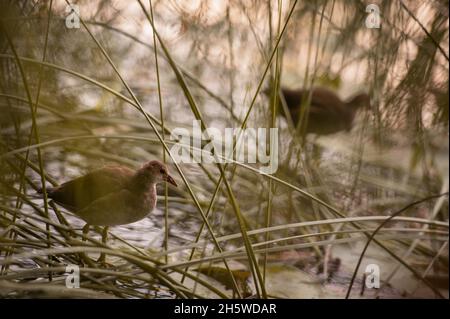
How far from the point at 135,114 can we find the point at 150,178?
246 millimetres

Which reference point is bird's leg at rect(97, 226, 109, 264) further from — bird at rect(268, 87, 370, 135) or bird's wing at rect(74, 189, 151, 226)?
bird at rect(268, 87, 370, 135)

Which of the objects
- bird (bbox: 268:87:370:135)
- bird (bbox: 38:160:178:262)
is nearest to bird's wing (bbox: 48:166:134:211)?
bird (bbox: 38:160:178:262)

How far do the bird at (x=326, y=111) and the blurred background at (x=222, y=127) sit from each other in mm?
25

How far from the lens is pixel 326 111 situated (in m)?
1.29

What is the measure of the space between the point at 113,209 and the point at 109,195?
0.02 meters

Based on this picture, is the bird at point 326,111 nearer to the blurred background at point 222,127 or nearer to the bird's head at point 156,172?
the blurred background at point 222,127

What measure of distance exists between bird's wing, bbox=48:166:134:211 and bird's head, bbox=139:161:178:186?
0.02 m

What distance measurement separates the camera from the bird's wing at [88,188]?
0.72 metres

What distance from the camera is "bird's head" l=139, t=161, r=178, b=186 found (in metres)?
0.75

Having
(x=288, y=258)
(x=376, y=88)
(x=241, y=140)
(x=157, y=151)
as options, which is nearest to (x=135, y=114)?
(x=157, y=151)

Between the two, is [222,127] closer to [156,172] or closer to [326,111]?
[156,172]

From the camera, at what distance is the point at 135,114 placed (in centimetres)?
97

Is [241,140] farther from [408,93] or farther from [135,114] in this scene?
[408,93]

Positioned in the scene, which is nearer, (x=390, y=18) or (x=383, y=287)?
(x=383, y=287)
